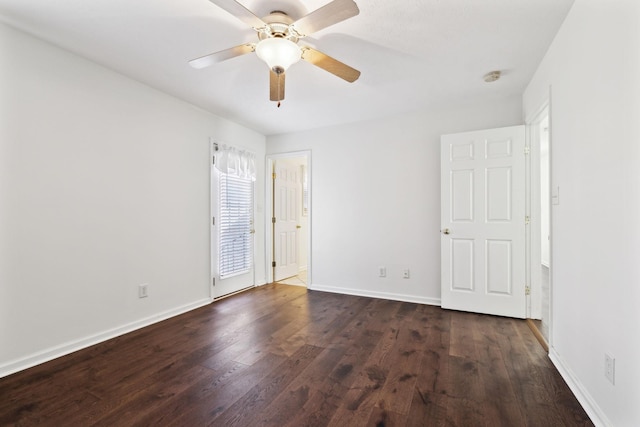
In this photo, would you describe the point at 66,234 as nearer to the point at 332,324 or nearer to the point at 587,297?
the point at 332,324

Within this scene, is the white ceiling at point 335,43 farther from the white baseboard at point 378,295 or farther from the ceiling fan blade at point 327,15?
the white baseboard at point 378,295

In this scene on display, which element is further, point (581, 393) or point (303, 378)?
point (303, 378)

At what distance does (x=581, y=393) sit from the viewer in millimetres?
1697

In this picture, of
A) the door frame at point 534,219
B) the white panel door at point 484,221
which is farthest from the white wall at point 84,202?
the door frame at point 534,219

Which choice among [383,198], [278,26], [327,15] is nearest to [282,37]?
[278,26]

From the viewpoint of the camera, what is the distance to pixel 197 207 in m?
3.54

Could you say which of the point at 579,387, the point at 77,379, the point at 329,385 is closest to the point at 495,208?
the point at 579,387

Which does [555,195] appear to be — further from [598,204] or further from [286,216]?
[286,216]

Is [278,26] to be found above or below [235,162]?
above

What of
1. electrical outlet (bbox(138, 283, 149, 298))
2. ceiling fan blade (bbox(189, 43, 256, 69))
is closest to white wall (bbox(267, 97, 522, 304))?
electrical outlet (bbox(138, 283, 149, 298))

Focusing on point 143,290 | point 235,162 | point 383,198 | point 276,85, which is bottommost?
point 143,290

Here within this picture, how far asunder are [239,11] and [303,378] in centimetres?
230

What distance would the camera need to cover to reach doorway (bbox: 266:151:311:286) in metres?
4.65

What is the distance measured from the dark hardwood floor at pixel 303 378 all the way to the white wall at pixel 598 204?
1.06ft
